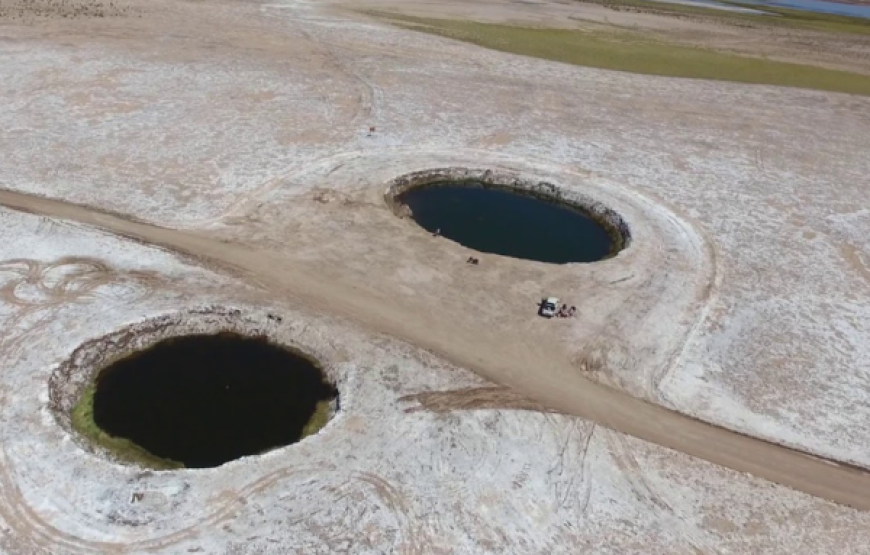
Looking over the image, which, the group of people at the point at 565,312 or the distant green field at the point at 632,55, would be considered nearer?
the group of people at the point at 565,312

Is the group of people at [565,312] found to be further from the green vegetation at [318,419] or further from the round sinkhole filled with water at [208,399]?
the green vegetation at [318,419]

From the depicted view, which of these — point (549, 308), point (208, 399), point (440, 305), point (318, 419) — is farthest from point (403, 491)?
point (549, 308)

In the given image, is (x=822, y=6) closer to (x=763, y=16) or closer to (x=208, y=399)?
(x=763, y=16)

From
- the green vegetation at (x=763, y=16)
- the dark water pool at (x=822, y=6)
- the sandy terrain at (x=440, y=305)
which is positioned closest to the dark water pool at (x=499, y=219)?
the sandy terrain at (x=440, y=305)

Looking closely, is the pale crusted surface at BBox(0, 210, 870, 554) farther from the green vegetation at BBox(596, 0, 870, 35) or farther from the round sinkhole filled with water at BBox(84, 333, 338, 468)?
the green vegetation at BBox(596, 0, 870, 35)

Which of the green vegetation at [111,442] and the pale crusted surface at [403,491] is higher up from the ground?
the pale crusted surface at [403,491]

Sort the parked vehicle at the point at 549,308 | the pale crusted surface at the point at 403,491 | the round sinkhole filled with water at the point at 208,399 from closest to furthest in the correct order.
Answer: the pale crusted surface at the point at 403,491 → the round sinkhole filled with water at the point at 208,399 → the parked vehicle at the point at 549,308

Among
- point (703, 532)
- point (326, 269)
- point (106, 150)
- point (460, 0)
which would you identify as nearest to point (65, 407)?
point (326, 269)
